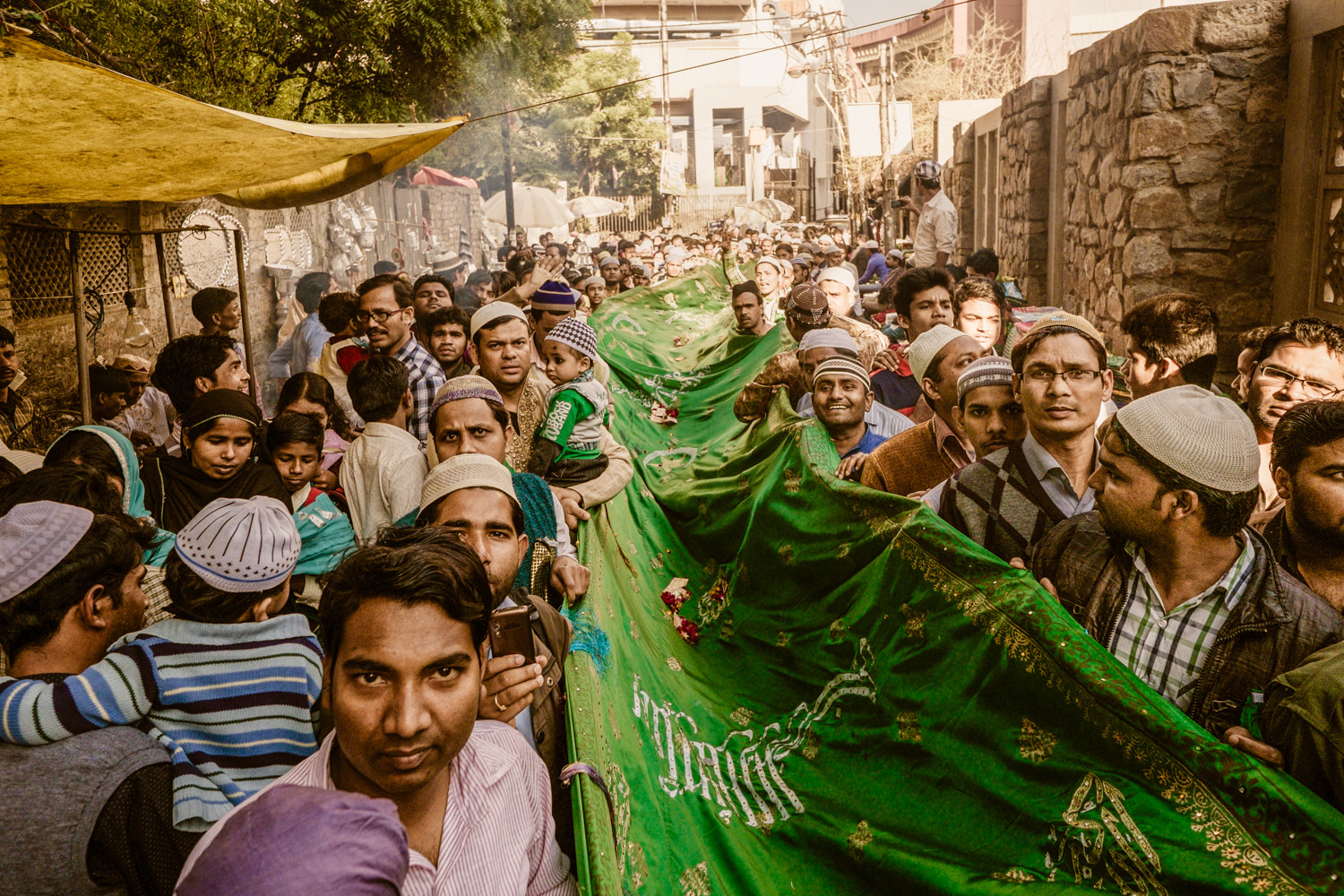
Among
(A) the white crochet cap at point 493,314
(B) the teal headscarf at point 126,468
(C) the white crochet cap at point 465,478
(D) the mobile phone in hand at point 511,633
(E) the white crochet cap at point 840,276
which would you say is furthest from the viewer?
(E) the white crochet cap at point 840,276

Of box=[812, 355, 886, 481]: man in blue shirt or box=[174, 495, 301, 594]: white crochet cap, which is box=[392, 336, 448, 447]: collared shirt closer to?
box=[812, 355, 886, 481]: man in blue shirt

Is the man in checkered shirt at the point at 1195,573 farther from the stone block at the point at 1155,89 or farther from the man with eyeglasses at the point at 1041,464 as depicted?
the stone block at the point at 1155,89

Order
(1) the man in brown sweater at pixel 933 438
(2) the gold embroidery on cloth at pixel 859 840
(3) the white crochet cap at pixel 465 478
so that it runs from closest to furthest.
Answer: (2) the gold embroidery on cloth at pixel 859 840, (3) the white crochet cap at pixel 465 478, (1) the man in brown sweater at pixel 933 438

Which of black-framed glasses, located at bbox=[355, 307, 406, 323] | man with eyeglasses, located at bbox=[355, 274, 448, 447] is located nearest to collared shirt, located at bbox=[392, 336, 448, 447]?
man with eyeglasses, located at bbox=[355, 274, 448, 447]

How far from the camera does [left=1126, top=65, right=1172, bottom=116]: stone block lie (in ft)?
18.6

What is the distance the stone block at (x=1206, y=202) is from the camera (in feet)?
18.7

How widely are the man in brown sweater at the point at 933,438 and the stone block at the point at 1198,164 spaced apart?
2800mm

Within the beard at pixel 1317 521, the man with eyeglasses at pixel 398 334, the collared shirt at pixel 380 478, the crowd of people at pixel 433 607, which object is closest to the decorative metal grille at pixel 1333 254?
the crowd of people at pixel 433 607

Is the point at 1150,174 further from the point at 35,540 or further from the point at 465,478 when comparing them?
the point at 35,540

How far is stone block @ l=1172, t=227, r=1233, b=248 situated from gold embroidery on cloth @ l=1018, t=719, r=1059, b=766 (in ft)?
15.4

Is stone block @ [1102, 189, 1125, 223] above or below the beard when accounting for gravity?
above

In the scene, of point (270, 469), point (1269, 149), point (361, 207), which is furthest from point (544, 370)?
point (361, 207)

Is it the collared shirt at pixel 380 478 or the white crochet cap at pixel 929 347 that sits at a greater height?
the white crochet cap at pixel 929 347

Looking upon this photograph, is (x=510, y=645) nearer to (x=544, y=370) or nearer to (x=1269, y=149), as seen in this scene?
(x=544, y=370)
